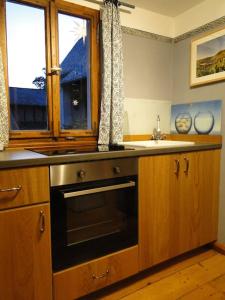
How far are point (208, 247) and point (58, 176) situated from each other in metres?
1.61

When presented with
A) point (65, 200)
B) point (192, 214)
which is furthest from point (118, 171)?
point (192, 214)

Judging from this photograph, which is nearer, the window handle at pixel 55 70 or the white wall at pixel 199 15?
the window handle at pixel 55 70

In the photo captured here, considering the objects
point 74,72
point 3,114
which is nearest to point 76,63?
point 74,72

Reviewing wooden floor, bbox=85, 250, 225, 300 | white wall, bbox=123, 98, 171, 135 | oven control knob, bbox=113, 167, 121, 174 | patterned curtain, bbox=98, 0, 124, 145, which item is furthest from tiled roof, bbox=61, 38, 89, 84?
wooden floor, bbox=85, 250, 225, 300

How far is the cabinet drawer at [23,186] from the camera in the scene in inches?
43.8

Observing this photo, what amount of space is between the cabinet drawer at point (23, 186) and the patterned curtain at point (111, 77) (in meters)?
0.79

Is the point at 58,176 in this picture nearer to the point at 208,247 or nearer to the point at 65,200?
the point at 65,200

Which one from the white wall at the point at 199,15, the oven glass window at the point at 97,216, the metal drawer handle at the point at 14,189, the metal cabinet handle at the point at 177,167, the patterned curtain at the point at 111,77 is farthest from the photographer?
the white wall at the point at 199,15

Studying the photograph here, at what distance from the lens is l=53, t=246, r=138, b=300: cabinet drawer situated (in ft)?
4.31

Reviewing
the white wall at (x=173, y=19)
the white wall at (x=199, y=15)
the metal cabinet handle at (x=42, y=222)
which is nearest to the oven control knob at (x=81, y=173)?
the metal cabinet handle at (x=42, y=222)

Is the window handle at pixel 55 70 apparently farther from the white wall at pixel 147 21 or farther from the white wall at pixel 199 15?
the white wall at pixel 199 15

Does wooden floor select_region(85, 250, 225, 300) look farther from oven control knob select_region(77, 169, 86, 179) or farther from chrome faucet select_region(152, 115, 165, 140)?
chrome faucet select_region(152, 115, 165, 140)

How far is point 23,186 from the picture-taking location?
1157mm

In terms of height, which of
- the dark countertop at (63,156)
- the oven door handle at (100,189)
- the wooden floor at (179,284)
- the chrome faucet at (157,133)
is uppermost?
the chrome faucet at (157,133)
